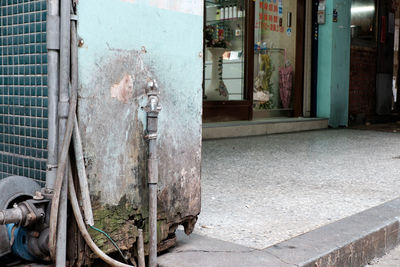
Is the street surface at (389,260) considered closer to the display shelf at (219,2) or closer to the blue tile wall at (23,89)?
the blue tile wall at (23,89)

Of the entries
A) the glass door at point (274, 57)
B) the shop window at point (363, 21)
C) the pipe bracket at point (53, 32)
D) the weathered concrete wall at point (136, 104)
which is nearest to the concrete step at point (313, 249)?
the weathered concrete wall at point (136, 104)

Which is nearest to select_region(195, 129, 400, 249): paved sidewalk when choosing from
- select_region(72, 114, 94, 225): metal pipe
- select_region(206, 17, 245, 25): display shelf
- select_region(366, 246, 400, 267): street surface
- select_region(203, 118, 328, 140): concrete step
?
select_region(366, 246, 400, 267): street surface

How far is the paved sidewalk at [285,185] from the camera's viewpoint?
8.53 ft

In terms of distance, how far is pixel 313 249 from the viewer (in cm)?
218

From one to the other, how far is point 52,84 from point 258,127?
6.15m

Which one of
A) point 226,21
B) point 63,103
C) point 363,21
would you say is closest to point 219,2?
point 226,21

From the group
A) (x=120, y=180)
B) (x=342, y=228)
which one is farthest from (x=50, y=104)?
(x=342, y=228)

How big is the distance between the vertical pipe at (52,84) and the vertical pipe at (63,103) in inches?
0.8

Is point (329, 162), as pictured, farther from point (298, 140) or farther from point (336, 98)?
point (336, 98)

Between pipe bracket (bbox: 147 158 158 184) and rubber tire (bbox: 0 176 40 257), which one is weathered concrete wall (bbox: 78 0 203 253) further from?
rubber tire (bbox: 0 176 40 257)

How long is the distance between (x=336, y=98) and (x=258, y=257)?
7.73m

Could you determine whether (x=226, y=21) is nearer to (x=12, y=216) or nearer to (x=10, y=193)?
(x=10, y=193)

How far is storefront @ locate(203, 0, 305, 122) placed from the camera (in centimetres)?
763

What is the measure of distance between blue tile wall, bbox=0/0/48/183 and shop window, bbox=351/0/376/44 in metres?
8.84
